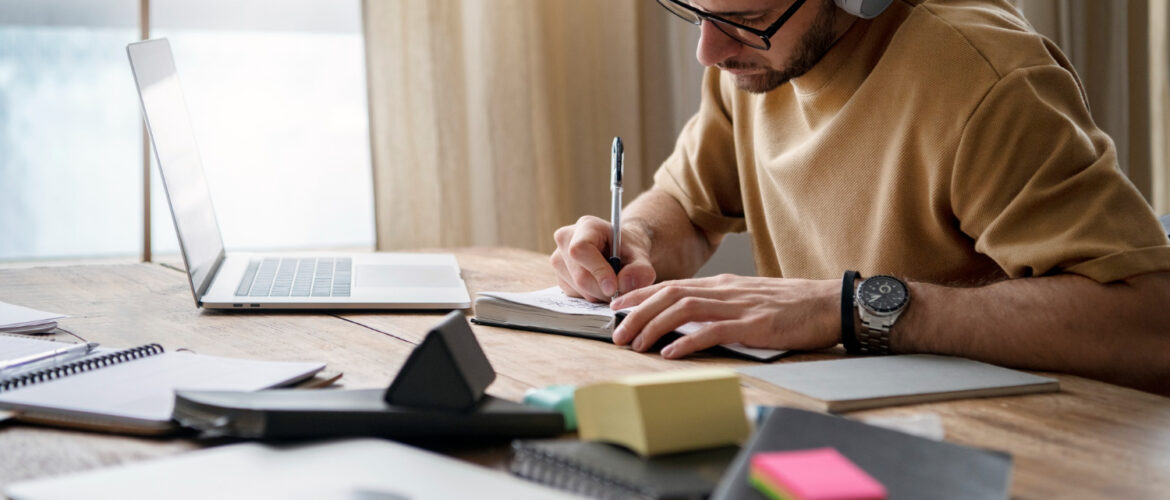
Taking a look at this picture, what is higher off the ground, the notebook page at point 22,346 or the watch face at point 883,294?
the watch face at point 883,294

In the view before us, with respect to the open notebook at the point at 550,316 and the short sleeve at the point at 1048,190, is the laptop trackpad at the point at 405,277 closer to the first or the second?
the open notebook at the point at 550,316

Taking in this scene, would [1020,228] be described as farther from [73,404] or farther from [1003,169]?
[73,404]

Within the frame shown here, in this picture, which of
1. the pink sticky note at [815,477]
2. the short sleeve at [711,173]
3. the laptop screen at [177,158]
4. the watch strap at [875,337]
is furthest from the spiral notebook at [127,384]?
the short sleeve at [711,173]

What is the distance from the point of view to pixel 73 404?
0.71 metres

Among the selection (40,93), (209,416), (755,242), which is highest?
(40,93)

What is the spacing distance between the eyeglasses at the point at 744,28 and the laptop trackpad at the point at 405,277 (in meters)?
0.51

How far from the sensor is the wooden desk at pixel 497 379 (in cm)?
62

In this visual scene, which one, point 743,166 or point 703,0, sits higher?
point 703,0

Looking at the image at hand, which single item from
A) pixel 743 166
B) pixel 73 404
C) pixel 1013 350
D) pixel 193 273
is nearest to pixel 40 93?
pixel 193 273

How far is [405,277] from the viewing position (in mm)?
1441

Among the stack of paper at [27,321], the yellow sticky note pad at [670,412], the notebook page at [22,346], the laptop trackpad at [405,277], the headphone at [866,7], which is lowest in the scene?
the laptop trackpad at [405,277]

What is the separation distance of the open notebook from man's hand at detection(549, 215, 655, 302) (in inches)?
1.2

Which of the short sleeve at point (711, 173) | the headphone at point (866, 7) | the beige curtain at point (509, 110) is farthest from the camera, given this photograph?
the beige curtain at point (509, 110)

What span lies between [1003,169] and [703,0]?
47 cm
